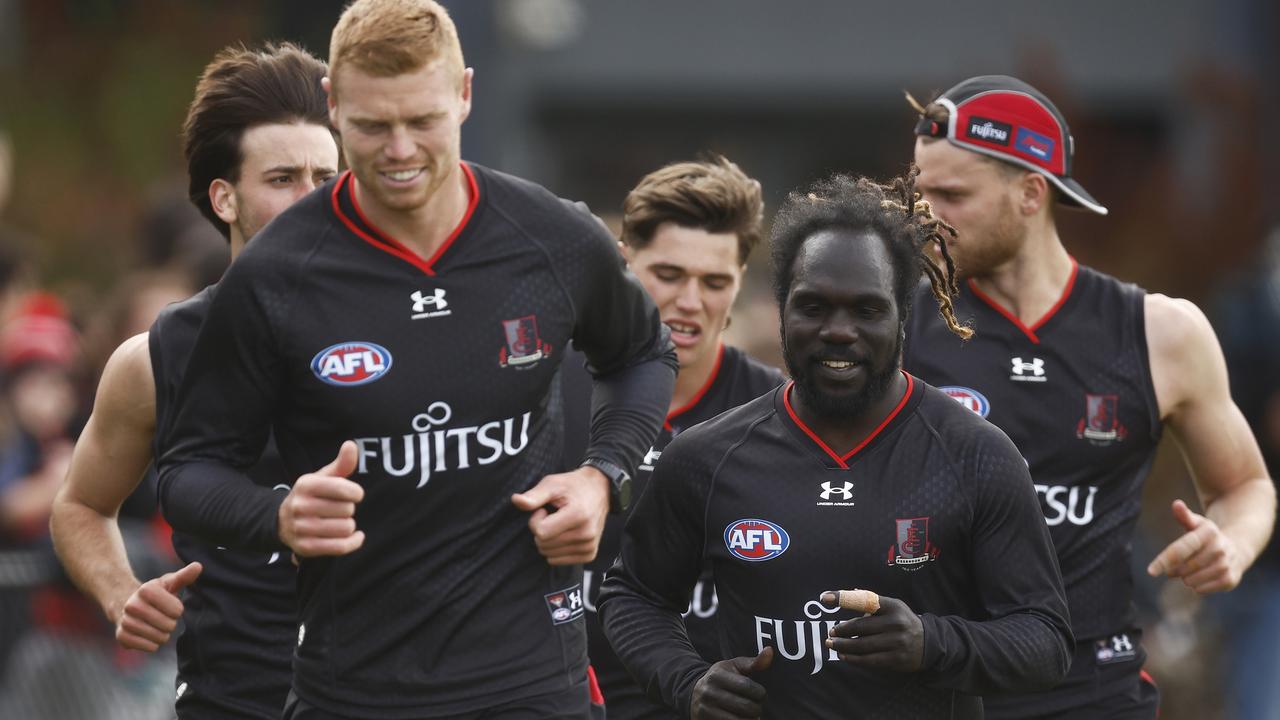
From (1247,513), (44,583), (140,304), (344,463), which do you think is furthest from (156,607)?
(44,583)

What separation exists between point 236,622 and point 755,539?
1549 mm

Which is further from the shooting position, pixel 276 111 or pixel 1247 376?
pixel 1247 376

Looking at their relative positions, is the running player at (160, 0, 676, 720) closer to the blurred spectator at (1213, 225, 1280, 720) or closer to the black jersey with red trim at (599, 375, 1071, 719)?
the black jersey with red trim at (599, 375, 1071, 719)

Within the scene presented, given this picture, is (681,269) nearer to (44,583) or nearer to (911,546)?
(911,546)

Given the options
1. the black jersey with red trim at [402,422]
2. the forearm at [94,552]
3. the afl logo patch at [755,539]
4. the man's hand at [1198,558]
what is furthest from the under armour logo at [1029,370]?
the forearm at [94,552]

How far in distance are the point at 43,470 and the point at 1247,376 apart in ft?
18.6

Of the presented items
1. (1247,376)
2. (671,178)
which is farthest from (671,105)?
(671,178)

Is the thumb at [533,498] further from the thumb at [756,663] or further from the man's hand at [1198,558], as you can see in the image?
the man's hand at [1198,558]

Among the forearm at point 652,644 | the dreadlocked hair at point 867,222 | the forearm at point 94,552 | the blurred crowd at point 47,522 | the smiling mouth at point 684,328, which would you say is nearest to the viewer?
the forearm at point 652,644

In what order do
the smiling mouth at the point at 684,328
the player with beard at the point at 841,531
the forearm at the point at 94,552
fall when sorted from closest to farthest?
the player with beard at the point at 841,531 → the forearm at the point at 94,552 → the smiling mouth at the point at 684,328

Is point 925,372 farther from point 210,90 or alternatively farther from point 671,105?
point 671,105

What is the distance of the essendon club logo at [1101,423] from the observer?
5645 millimetres

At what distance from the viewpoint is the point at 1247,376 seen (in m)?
9.48

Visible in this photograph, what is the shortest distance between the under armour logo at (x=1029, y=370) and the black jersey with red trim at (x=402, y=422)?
158cm
